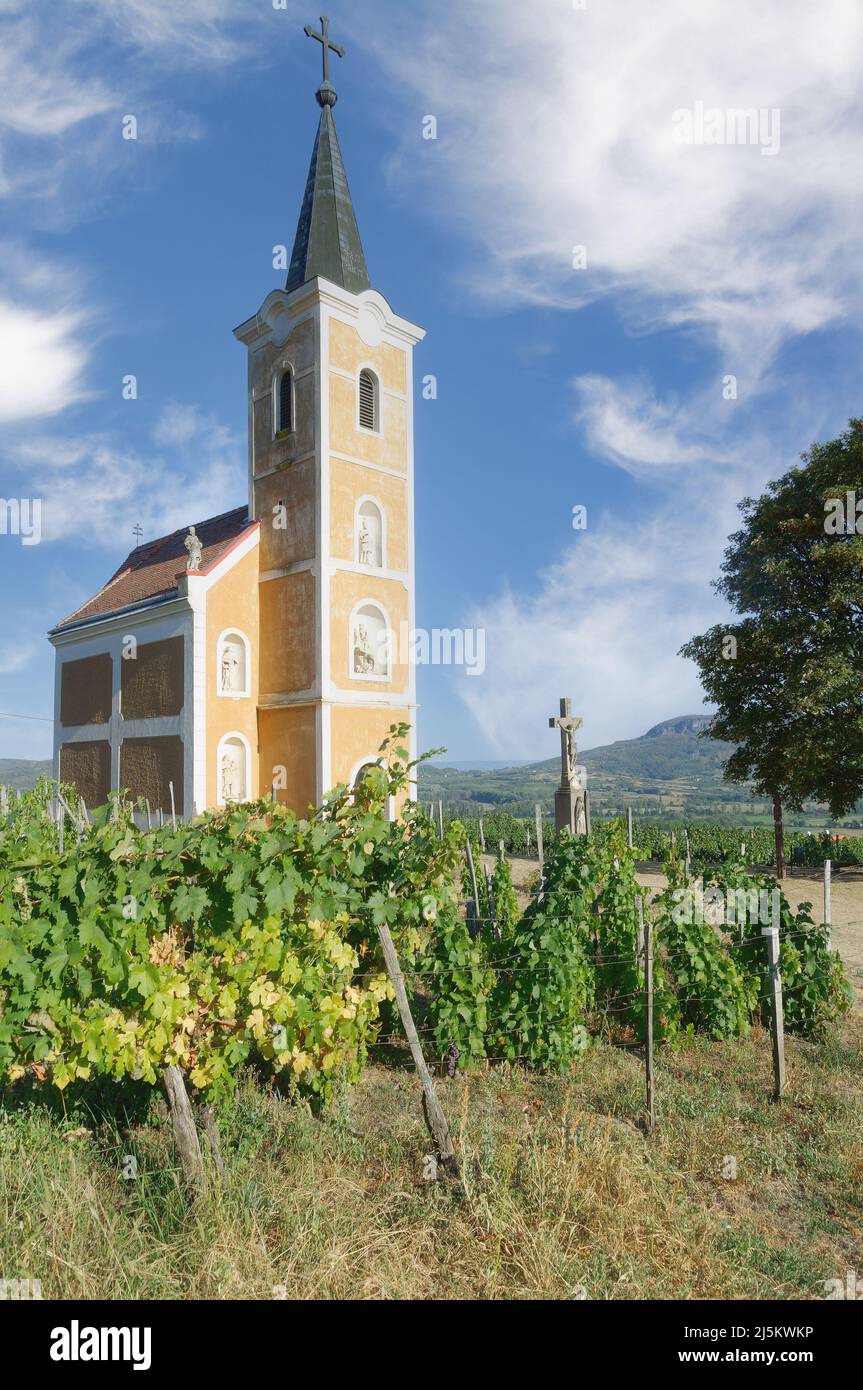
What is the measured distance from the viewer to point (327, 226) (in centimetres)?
2294

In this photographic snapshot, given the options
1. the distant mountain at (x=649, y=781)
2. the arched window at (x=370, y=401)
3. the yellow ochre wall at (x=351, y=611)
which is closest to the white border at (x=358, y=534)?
the yellow ochre wall at (x=351, y=611)

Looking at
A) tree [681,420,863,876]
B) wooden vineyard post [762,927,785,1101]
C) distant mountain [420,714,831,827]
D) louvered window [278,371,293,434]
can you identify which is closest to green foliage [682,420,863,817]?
tree [681,420,863,876]

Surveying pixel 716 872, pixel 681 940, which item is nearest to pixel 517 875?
pixel 716 872

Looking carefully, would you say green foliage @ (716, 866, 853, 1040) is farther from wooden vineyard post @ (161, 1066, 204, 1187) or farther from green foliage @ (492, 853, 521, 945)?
wooden vineyard post @ (161, 1066, 204, 1187)

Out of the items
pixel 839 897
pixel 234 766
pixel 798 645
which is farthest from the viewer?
pixel 234 766

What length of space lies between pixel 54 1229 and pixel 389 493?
20.0m

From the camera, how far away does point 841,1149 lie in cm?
502

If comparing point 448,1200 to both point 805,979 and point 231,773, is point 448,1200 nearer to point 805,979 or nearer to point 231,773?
point 805,979

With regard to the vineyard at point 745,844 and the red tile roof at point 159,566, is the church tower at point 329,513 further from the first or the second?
the vineyard at point 745,844

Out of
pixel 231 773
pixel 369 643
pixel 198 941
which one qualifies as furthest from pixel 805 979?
pixel 231 773

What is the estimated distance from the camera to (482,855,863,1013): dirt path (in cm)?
1073

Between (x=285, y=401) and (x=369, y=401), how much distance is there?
2474 mm

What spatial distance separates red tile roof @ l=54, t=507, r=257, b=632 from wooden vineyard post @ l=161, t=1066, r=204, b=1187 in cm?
1757
